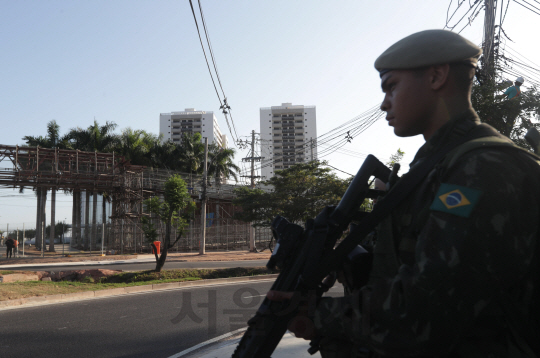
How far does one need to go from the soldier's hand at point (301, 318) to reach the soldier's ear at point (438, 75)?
715 mm

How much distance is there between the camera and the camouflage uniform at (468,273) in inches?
34.8

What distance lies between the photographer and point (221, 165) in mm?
39969

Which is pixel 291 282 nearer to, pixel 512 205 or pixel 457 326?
pixel 457 326

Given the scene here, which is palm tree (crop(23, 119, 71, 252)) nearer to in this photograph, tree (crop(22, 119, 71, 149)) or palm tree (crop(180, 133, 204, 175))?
tree (crop(22, 119, 71, 149))

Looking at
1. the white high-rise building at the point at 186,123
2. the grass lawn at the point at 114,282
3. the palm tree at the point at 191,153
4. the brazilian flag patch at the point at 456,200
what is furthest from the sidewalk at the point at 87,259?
the white high-rise building at the point at 186,123

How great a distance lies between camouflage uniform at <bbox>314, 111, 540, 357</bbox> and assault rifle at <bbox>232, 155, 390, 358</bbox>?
0.18 m

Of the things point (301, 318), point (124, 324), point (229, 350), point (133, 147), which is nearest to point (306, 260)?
point (301, 318)

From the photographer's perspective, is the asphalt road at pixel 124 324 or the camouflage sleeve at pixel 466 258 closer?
the camouflage sleeve at pixel 466 258

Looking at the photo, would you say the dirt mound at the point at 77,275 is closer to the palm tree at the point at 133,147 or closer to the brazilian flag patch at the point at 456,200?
the brazilian flag patch at the point at 456,200

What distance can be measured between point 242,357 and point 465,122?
3.09ft

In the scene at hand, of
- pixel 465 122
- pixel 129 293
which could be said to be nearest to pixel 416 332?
pixel 465 122

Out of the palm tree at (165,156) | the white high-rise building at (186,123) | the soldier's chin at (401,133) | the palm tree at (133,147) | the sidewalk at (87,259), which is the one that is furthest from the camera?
the white high-rise building at (186,123)

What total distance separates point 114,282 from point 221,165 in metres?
27.2

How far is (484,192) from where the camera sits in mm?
899
